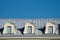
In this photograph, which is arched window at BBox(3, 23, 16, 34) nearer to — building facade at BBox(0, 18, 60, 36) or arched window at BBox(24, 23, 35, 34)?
building facade at BBox(0, 18, 60, 36)

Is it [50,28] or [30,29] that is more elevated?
[50,28]

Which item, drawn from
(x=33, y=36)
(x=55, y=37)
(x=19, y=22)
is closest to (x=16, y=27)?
(x=19, y=22)

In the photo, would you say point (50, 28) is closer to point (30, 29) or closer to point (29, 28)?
point (30, 29)

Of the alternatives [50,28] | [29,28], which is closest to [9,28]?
Result: [29,28]

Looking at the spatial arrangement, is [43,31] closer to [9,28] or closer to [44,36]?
[44,36]

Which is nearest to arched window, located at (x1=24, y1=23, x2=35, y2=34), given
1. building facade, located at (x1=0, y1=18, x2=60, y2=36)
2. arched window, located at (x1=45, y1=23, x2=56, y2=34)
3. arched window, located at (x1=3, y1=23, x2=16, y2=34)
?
building facade, located at (x1=0, y1=18, x2=60, y2=36)

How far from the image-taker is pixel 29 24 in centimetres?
2686

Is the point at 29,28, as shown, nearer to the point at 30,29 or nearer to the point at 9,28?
the point at 30,29

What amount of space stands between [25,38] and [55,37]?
11.7 ft

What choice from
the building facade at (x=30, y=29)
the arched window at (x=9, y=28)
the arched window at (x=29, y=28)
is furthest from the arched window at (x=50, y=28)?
the arched window at (x=9, y=28)

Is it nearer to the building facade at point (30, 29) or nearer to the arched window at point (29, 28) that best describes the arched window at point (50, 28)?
the building facade at point (30, 29)

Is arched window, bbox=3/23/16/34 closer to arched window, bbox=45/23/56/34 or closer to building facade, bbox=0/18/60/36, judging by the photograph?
building facade, bbox=0/18/60/36

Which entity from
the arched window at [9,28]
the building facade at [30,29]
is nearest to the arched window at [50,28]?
the building facade at [30,29]

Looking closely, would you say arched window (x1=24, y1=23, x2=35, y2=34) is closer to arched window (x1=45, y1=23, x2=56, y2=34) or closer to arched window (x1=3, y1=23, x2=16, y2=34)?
arched window (x1=3, y1=23, x2=16, y2=34)
